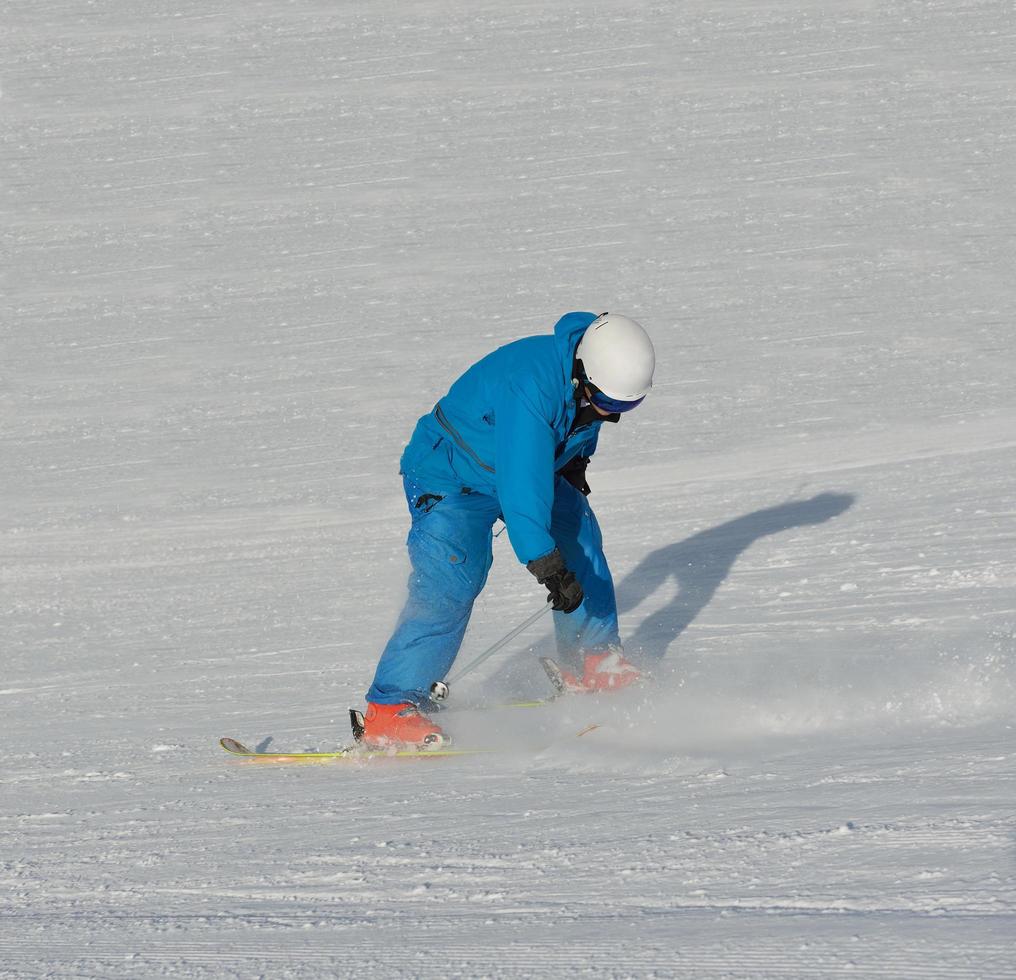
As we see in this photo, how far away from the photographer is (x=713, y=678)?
6031 millimetres

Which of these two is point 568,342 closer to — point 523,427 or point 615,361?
point 615,361

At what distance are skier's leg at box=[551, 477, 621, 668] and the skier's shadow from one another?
576 mm

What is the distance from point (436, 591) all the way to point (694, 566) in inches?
119

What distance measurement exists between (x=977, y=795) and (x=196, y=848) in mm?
2203

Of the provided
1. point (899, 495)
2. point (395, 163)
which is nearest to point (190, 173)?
point (395, 163)

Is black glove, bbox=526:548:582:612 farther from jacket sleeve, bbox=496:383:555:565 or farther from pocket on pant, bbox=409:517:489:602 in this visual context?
pocket on pant, bbox=409:517:489:602

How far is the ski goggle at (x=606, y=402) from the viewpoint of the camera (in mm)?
5105

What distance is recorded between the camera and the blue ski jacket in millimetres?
5078

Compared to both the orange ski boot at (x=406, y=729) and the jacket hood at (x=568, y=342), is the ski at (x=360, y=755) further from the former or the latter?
the jacket hood at (x=568, y=342)

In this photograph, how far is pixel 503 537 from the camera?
970 centimetres

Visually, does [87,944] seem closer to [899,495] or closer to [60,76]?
[899,495]

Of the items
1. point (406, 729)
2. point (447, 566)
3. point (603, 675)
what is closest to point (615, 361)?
point (447, 566)

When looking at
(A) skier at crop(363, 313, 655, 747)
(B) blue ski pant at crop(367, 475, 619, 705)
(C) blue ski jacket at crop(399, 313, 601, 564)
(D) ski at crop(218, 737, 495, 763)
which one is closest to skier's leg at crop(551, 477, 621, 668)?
(A) skier at crop(363, 313, 655, 747)

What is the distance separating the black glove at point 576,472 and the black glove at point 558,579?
2.04 ft
